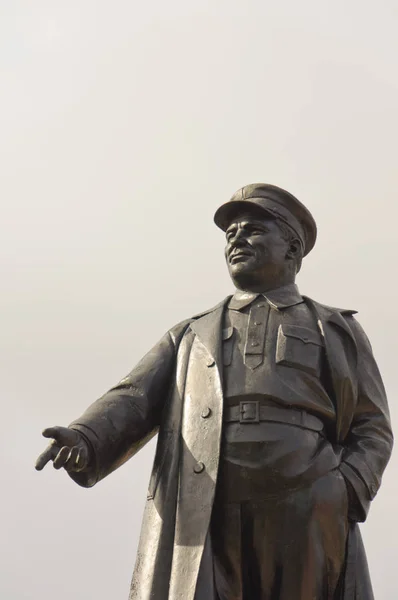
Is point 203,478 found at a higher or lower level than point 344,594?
higher

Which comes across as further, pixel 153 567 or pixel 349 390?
pixel 349 390

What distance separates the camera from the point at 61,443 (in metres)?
9.71

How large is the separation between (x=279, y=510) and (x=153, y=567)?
38.9 inches

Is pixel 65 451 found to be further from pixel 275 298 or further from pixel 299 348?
pixel 275 298

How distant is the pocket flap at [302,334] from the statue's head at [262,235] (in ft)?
1.91

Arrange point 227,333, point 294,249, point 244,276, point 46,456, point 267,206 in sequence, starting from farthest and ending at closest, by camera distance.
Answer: point 294,249 < point 267,206 < point 244,276 < point 227,333 < point 46,456

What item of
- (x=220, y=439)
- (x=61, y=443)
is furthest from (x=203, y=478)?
(x=61, y=443)

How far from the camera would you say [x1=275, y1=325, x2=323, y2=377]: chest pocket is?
33.4 feet

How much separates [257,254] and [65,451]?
93.6 inches

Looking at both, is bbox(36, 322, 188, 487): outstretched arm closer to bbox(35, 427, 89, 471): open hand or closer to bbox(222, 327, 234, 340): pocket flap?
bbox(35, 427, 89, 471): open hand

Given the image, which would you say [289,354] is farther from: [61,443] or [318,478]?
[61,443]

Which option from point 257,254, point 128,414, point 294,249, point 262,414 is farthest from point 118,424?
point 294,249

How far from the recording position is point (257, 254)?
1094 centimetres

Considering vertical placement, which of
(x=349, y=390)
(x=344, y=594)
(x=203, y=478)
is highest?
(x=349, y=390)
